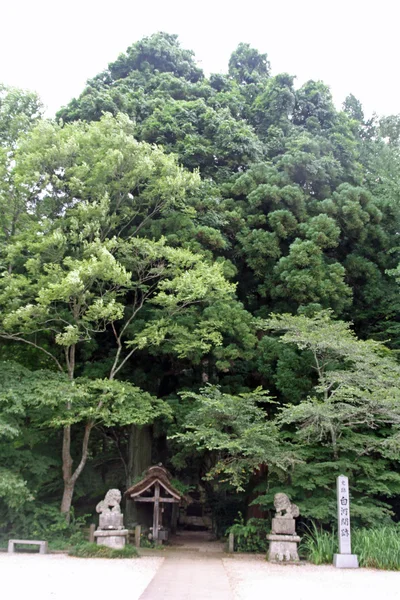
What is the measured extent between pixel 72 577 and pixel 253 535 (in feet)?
15.2

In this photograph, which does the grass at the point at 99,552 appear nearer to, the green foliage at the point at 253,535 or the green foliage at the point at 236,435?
the green foliage at the point at 236,435

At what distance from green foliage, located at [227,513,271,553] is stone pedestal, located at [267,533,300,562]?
41.5 inches

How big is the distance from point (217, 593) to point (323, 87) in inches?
657

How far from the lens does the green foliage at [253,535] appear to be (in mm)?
9443

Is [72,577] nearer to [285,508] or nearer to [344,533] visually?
[285,508]

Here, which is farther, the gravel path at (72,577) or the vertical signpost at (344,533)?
the vertical signpost at (344,533)

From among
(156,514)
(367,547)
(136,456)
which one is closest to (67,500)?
(156,514)

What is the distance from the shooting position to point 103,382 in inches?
364

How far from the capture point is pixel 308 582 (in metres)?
6.24

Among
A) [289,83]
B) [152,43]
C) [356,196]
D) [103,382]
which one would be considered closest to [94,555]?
[103,382]

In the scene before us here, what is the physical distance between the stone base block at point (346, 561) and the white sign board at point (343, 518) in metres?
0.08

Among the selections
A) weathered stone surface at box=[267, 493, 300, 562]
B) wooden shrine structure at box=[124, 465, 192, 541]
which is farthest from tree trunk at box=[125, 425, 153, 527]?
weathered stone surface at box=[267, 493, 300, 562]

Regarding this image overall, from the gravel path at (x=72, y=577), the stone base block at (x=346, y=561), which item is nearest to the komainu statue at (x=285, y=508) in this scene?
the stone base block at (x=346, y=561)

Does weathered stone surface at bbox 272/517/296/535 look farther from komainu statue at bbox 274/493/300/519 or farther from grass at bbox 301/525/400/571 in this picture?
grass at bbox 301/525/400/571
